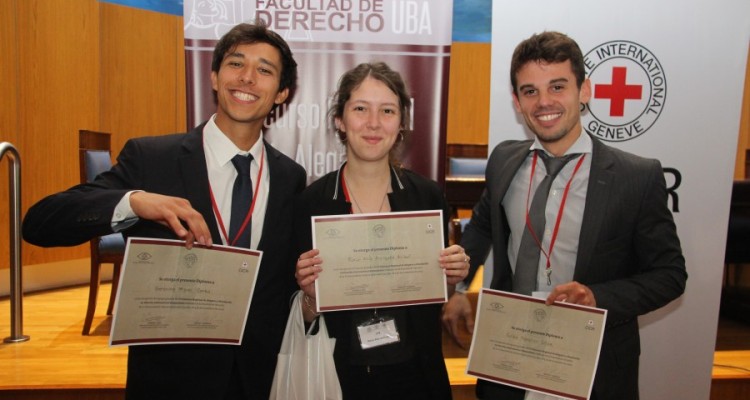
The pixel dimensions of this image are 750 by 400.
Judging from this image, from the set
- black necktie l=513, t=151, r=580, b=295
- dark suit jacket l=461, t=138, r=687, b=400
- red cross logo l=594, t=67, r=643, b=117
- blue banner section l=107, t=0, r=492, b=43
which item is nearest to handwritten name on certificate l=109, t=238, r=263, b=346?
black necktie l=513, t=151, r=580, b=295

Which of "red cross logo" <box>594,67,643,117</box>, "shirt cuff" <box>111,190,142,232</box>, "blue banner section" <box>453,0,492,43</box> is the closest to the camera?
"shirt cuff" <box>111,190,142,232</box>

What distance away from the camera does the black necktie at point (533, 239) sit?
6.15 feet

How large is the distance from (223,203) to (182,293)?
12.3 inches

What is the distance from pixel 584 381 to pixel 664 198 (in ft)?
2.10

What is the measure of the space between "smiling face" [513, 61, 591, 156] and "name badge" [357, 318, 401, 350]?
2.60 feet

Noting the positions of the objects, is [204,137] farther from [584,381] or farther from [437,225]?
[584,381]

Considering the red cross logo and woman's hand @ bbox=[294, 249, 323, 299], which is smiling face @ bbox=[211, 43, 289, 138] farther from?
the red cross logo

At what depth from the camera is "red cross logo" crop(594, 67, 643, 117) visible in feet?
8.82

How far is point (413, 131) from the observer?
112 inches

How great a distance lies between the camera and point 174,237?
1.76 m

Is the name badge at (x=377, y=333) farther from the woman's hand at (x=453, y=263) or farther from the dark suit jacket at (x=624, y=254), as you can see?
the dark suit jacket at (x=624, y=254)

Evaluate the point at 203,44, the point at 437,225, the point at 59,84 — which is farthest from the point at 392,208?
the point at 59,84

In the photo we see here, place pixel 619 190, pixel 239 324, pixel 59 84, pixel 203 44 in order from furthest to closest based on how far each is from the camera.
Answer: pixel 59 84 → pixel 203 44 → pixel 619 190 → pixel 239 324

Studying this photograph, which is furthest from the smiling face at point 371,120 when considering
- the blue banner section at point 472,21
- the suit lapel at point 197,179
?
the blue banner section at point 472,21
